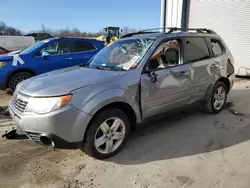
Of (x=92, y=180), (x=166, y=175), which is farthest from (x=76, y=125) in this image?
(x=166, y=175)

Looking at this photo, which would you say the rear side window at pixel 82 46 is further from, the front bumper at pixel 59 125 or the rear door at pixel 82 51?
the front bumper at pixel 59 125

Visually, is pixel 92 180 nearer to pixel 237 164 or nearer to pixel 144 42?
pixel 237 164

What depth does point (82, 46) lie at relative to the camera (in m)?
7.93

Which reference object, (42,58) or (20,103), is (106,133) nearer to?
(20,103)

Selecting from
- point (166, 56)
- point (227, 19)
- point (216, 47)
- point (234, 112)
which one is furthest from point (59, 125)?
point (227, 19)

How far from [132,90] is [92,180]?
1289 millimetres

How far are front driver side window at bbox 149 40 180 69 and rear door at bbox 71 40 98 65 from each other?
4251 mm

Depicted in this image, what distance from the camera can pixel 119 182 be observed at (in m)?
2.77

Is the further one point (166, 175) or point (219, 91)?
point (219, 91)

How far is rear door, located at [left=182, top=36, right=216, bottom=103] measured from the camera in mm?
4195

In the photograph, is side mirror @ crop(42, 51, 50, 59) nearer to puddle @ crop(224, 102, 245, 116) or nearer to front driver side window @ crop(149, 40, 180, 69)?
front driver side window @ crop(149, 40, 180, 69)

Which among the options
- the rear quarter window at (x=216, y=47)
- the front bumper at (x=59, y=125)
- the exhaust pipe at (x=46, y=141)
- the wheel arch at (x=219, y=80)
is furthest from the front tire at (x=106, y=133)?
the rear quarter window at (x=216, y=47)

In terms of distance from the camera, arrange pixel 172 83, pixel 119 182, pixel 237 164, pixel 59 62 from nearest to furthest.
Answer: pixel 119 182 → pixel 237 164 → pixel 172 83 → pixel 59 62

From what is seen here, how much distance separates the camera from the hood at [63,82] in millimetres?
2887
